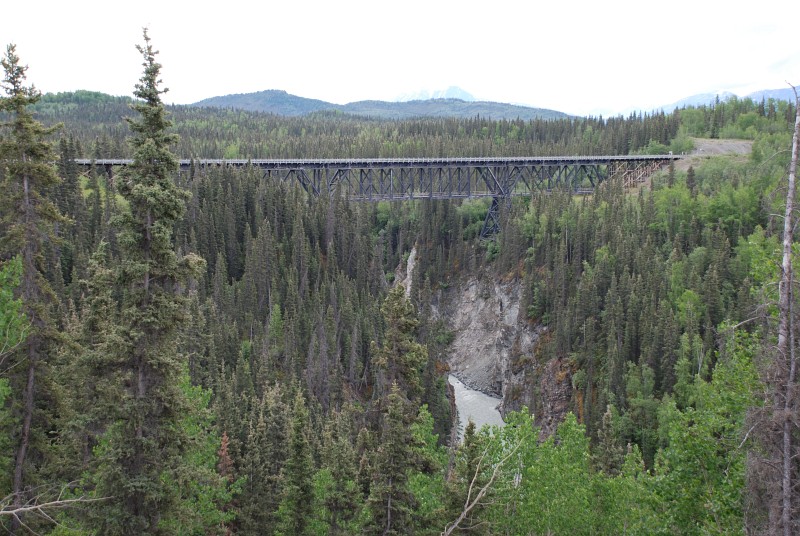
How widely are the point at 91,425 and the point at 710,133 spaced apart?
169 metres

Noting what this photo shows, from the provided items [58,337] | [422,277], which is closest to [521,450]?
[58,337]

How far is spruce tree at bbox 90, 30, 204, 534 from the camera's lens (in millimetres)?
17234

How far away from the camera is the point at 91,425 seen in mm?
27297

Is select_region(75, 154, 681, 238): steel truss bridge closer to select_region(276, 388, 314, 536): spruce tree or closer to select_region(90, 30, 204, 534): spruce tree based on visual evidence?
select_region(276, 388, 314, 536): spruce tree

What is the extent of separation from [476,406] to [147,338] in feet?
254

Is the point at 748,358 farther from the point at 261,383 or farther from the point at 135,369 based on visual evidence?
the point at 261,383

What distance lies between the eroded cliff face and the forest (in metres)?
2.19

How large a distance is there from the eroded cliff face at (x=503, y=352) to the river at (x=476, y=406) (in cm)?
153

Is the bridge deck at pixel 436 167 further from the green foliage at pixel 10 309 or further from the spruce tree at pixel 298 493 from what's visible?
the green foliage at pixel 10 309

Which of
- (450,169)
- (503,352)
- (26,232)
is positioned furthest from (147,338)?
(450,169)

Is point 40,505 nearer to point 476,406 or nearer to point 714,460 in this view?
point 714,460

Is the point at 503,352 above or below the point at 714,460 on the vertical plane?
below

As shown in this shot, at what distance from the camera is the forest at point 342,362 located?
1719 centimetres

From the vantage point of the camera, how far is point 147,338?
1780 cm
